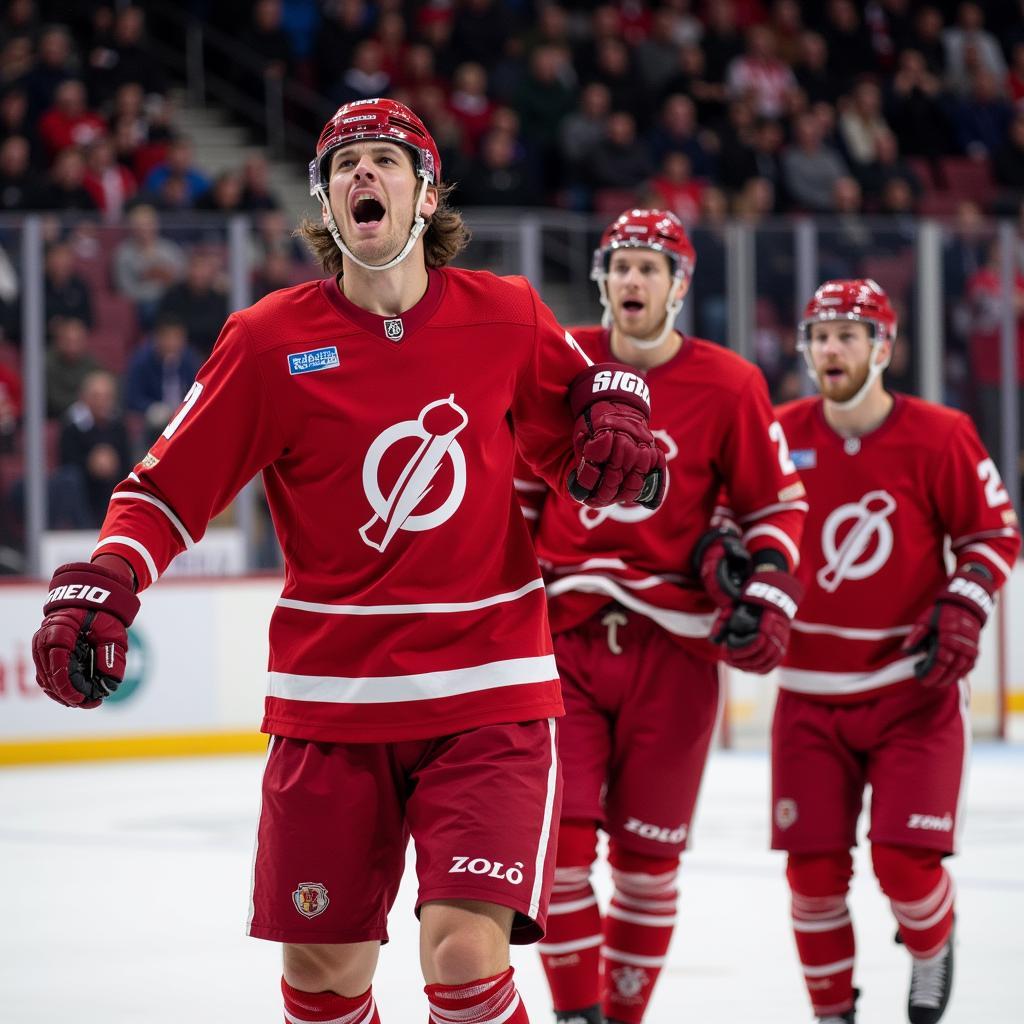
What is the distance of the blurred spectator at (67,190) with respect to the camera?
10805mm

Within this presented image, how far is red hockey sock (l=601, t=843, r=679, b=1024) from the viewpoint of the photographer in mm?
4289

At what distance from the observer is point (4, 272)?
375 inches

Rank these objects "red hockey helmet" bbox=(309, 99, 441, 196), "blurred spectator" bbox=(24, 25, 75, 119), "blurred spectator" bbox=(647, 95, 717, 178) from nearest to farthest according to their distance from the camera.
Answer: "red hockey helmet" bbox=(309, 99, 441, 196)
"blurred spectator" bbox=(24, 25, 75, 119)
"blurred spectator" bbox=(647, 95, 717, 178)

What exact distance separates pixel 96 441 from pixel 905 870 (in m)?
6.03

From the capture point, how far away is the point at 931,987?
14.6ft

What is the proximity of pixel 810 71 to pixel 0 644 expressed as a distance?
27.6 feet

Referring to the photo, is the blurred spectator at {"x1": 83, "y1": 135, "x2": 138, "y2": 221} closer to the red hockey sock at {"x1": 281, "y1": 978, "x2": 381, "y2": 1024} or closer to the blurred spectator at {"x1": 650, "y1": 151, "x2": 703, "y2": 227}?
the blurred spectator at {"x1": 650, "y1": 151, "x2": 703, "y2": 227}

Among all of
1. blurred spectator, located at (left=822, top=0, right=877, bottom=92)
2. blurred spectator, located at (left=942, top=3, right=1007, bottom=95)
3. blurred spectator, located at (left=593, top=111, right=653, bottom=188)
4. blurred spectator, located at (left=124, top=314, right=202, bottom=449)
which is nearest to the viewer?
blurred spectator, located at (left=124, top=314, right=202, bottom=449)

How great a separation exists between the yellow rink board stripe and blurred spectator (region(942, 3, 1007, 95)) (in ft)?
28.8

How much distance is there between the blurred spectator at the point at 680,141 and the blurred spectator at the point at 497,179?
4.13 ft

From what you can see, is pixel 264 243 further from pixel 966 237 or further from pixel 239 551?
pixel 966 237

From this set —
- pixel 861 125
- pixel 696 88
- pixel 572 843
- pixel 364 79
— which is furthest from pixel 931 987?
pixel 861 125

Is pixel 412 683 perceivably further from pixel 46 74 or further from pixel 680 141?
pixel 680 141

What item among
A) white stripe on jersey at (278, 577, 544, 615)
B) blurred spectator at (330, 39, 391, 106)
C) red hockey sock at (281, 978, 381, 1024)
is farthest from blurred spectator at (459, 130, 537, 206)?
red hockey sock at (281, 978, 381, 1024)
